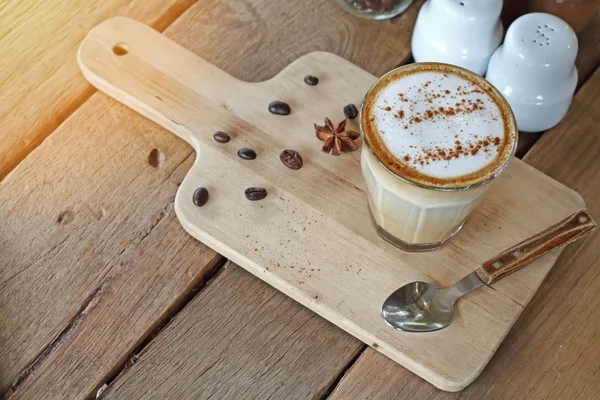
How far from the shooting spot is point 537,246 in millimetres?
1143

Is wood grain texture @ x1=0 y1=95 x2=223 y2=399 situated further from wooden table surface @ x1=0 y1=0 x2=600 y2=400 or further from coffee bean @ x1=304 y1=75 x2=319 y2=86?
coffee bean @ x1=304 y1=75 x2=319 y2=86

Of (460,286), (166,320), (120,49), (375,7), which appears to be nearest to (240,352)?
(166,320)

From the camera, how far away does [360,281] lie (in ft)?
3.70

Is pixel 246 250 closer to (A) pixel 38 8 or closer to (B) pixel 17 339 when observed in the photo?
(B) pixel 17 339

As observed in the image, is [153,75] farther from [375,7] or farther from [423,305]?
[423,305]

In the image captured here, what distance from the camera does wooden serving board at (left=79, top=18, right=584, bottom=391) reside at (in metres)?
1.10

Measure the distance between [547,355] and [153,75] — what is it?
87 cm

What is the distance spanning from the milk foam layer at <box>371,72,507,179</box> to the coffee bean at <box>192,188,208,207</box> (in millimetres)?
324

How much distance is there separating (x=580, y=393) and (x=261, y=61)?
843 millimetres

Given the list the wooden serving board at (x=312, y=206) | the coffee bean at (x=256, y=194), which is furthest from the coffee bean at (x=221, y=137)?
the coffee bean at (x=256, y=194)

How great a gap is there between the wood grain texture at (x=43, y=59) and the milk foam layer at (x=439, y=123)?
625mm

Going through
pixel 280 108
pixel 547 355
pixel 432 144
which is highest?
pixel 432 144

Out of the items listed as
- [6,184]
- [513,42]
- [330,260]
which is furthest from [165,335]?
[513,42]

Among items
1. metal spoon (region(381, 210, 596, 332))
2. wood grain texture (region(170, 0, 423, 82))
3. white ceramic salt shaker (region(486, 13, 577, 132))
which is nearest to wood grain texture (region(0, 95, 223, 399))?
wood grain texture (region(170, 0, 423, 82))
